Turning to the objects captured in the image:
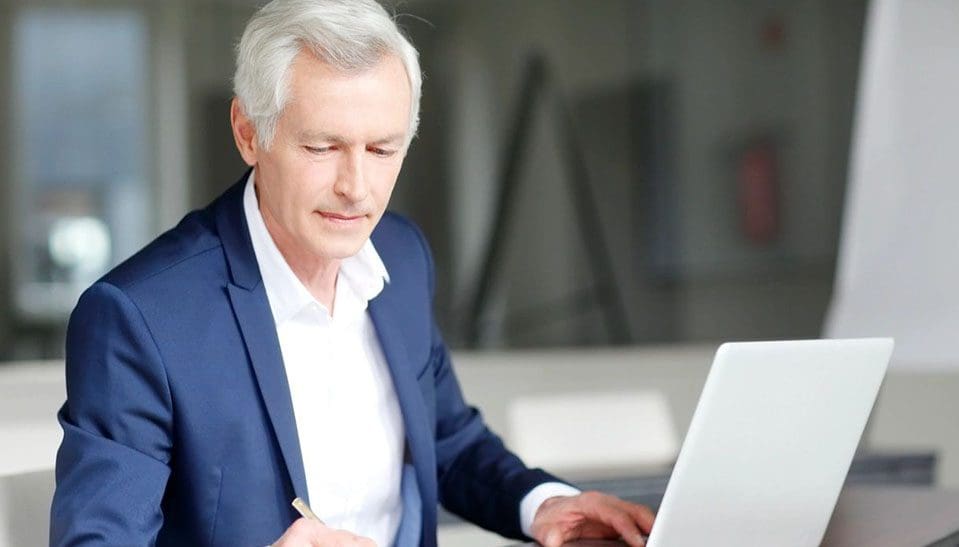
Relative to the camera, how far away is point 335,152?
1584 mm

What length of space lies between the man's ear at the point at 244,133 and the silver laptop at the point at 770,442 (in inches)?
24.4

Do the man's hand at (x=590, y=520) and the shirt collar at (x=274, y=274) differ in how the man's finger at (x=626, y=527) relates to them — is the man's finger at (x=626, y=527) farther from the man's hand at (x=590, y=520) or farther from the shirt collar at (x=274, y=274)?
the shirt collar at (x=274, y=274)

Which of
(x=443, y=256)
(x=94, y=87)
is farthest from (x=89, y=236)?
(x=443, y=256)

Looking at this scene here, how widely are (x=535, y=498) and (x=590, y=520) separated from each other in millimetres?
111

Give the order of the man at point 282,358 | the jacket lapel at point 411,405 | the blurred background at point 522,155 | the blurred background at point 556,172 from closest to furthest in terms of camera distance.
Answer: the man at point 282,358 → the jacket lapel at point 411,405 → the blurred background at point 556,172 → the blurred background at point 522,155

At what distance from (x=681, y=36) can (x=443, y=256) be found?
7.55 ft

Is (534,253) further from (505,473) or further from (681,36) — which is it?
(505,473)

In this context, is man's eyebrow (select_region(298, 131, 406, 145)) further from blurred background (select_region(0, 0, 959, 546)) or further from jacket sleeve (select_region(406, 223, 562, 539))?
blurred background (select_region(0, 0, 959, 546))

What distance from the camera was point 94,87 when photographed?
8305 mm

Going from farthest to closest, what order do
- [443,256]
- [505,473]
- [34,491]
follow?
1. [443,256]
2. [505,473]
3. [34,491]

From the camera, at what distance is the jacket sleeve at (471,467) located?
189 cm

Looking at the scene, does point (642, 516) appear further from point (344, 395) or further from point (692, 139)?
point (692, 139)

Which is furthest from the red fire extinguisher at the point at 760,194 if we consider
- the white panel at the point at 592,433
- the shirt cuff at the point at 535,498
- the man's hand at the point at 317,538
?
the man's hand at the point at 317,538

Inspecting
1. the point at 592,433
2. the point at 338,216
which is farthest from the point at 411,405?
the point at 592,433
